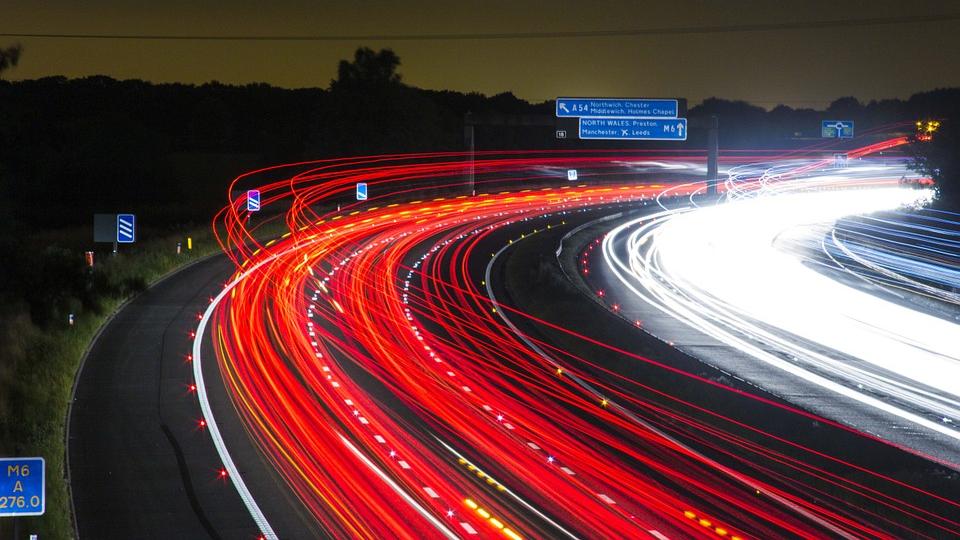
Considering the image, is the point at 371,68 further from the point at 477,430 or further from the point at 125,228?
the point at 477,430

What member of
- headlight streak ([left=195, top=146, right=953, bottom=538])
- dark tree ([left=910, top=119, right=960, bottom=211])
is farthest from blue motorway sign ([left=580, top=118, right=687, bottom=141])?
headlight streak ([left=195, top=146, right=953, bottom=538])

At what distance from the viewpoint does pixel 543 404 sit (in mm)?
20516

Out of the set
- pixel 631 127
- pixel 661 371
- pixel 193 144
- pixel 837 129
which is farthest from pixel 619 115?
pixel 193 144

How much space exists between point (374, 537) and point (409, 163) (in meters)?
75.3

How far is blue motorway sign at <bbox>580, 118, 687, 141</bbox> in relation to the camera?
207 feet

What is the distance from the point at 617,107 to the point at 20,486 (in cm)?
5559

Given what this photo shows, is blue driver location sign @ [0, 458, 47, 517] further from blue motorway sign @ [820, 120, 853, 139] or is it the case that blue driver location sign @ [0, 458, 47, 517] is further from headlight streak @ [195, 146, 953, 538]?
blue motorway sign @ [820, 120, 853, 139]

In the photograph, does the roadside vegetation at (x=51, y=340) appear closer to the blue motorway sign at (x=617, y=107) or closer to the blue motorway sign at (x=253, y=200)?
the blue motorway sign at (x=253, y=200)

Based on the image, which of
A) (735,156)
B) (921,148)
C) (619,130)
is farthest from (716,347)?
(735,156)

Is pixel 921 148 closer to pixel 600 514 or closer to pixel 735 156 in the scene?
pixel 735 156

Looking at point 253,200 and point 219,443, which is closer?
point 219,443

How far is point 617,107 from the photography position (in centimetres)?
6309

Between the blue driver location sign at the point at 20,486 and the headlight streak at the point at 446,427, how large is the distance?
418 centimetres

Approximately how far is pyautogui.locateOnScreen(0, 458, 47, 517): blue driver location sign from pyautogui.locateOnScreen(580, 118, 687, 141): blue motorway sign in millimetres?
54617
